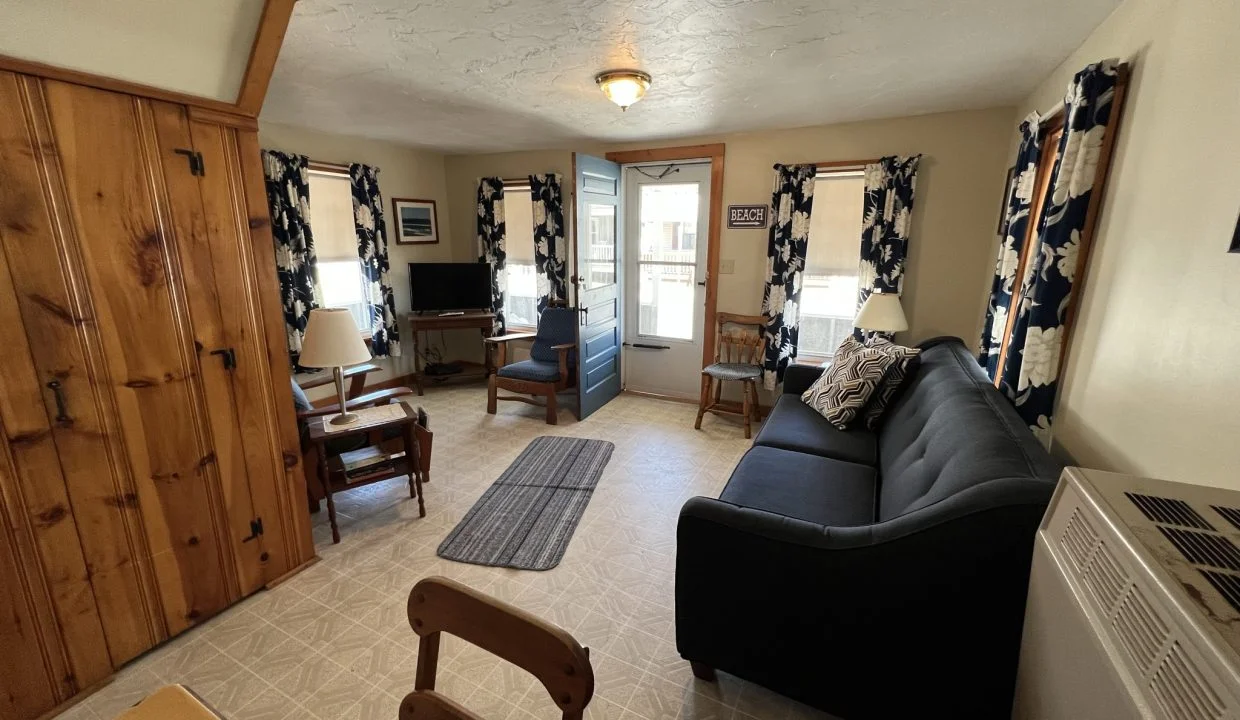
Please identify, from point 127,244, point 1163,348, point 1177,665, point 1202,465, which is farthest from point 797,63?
point 127,244

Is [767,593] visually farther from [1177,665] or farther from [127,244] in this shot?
[127,244]

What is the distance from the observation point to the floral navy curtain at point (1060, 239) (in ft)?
5.19

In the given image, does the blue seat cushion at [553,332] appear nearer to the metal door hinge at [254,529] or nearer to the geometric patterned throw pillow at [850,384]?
the geometric patterned throw pillow at [850,384]

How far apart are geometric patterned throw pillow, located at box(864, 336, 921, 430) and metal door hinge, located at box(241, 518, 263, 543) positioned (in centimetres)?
292

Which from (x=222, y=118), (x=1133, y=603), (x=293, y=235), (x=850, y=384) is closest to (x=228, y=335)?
(x=222, y=118)

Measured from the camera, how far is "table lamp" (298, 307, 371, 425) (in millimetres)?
2279

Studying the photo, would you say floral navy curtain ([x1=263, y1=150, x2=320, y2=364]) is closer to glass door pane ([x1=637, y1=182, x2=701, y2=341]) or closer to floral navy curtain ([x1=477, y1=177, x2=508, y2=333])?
floral navy curtain ([x1=477, y1=177, x2=508, y2=333])

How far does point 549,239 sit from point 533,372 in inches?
53.1

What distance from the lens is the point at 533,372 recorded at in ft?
13.3

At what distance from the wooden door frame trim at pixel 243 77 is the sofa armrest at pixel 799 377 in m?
3.03

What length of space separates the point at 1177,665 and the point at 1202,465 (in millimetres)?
755

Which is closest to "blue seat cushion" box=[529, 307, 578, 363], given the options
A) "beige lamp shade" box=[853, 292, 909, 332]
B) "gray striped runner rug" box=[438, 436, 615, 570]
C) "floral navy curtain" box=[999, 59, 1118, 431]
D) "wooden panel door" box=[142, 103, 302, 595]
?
"gray striped runner rug" box=[438, 436, 615, 570]

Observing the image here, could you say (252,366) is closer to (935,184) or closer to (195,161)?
(195,161)

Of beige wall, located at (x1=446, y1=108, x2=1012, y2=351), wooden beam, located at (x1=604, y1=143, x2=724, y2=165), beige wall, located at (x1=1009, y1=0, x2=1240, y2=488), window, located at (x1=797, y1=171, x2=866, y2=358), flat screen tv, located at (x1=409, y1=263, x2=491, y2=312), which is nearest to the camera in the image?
beige wall, located at (x1=1009, y1=0, x2=1240, y2=488)
